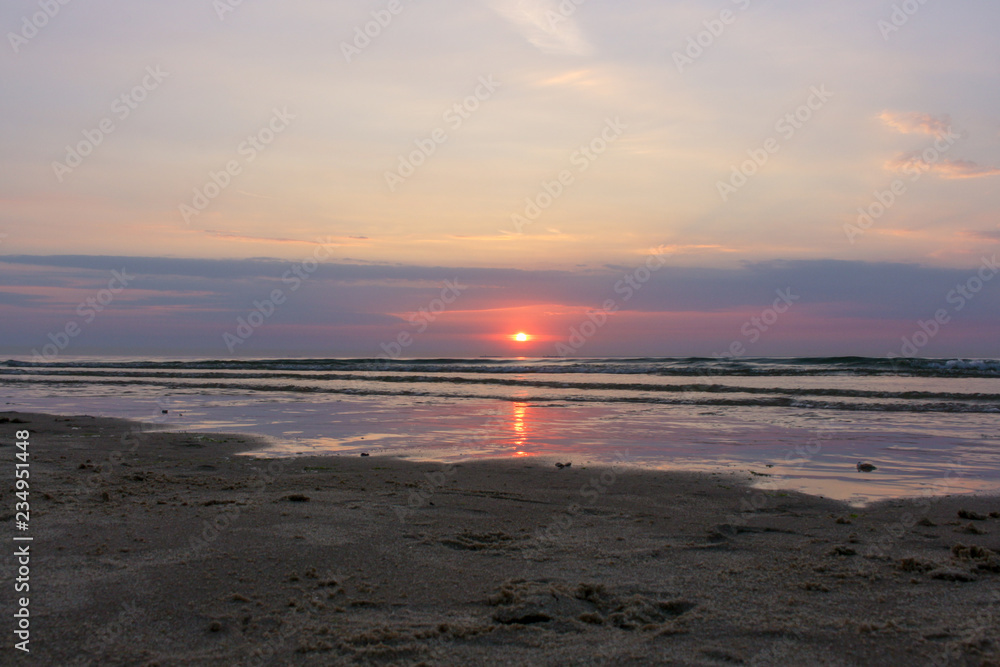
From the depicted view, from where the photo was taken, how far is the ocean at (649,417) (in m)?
9.36

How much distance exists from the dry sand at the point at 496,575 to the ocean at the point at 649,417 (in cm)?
214

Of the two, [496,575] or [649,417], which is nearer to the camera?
[496,575]

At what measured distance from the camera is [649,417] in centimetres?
1596

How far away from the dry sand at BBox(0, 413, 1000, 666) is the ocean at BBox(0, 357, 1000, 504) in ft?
7.01

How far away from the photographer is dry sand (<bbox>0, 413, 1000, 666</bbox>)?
342 centimetres

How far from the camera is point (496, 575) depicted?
451 centimetres

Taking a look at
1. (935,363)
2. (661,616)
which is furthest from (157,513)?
(935,363)

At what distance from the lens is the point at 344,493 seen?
275 inches

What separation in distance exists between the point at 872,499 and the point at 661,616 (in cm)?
432

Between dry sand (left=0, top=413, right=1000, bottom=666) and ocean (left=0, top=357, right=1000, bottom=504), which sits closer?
dry sand (left=0, top=413, right=1000, bottom=666)

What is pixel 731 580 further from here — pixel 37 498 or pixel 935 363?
pixel 935 363

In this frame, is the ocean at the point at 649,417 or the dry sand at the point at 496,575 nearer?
the dry sand at the point at 496,575

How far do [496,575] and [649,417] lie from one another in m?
12.0

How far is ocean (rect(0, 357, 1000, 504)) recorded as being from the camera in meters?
9.36
